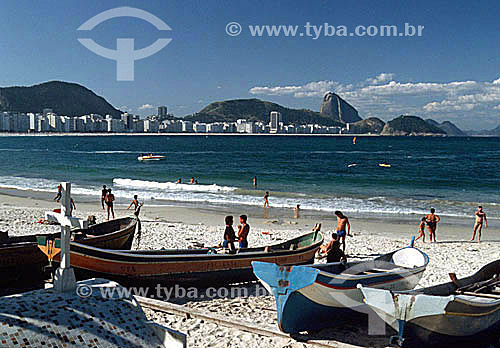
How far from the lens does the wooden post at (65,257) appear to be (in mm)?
2874

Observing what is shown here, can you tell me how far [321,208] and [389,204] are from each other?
5.15 meters

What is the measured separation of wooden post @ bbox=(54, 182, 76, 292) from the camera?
9.43 ft

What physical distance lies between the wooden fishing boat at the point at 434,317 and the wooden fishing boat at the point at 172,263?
11.7 feet

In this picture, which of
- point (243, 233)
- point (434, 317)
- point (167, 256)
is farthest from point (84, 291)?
point (243, 233)

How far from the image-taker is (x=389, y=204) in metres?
27.3

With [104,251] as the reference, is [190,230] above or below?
below

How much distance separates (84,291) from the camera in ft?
9.34

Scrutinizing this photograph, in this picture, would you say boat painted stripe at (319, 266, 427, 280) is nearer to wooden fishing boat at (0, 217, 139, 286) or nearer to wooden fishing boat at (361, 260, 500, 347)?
wooden fishing boat at (361, 260, 500, 347)

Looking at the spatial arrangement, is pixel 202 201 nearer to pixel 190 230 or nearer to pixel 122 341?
pixel 190 230

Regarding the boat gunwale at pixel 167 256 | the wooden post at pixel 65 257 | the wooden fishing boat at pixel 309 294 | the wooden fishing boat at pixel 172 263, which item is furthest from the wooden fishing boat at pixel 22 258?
the wooden post at pixel 65 257

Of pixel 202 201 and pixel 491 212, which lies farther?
pixel 202 201

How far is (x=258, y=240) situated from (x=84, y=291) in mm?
12744

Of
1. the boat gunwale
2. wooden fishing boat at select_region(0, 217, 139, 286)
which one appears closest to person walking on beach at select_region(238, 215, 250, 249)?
the boat gunwale

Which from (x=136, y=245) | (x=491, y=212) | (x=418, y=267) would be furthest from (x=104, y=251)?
(x=491, y=212)
